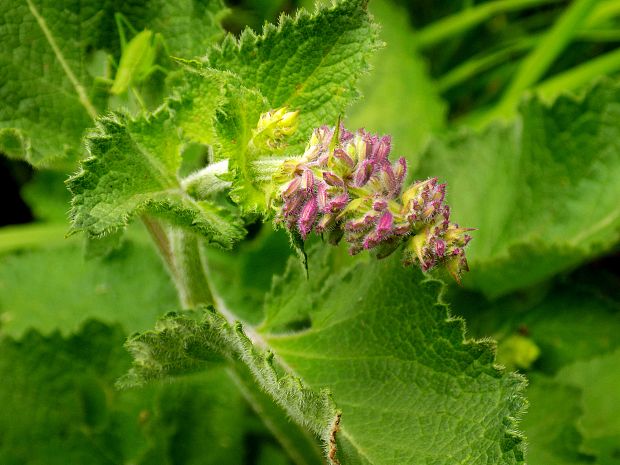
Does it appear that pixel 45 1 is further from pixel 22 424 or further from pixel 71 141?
pixel 22 424

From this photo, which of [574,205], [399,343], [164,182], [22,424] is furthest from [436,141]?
[22,424]

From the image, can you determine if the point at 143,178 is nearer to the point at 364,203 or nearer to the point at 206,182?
the point at 206,182

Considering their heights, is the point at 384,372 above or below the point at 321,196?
below

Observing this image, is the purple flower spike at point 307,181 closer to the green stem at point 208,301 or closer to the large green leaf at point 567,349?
the green stem at point 208,301

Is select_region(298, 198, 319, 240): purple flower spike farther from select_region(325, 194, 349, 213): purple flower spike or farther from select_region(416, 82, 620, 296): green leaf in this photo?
select_region(416, 82, 620, 296): green leaf

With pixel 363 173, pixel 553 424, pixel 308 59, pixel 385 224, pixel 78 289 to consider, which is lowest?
pixel 553 424

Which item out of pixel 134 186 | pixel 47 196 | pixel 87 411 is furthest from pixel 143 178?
pixel 47 196

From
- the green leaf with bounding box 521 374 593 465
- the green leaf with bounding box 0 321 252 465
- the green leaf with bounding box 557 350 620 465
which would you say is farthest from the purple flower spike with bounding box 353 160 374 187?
the green leaf with bounding box 557 350 620 465
